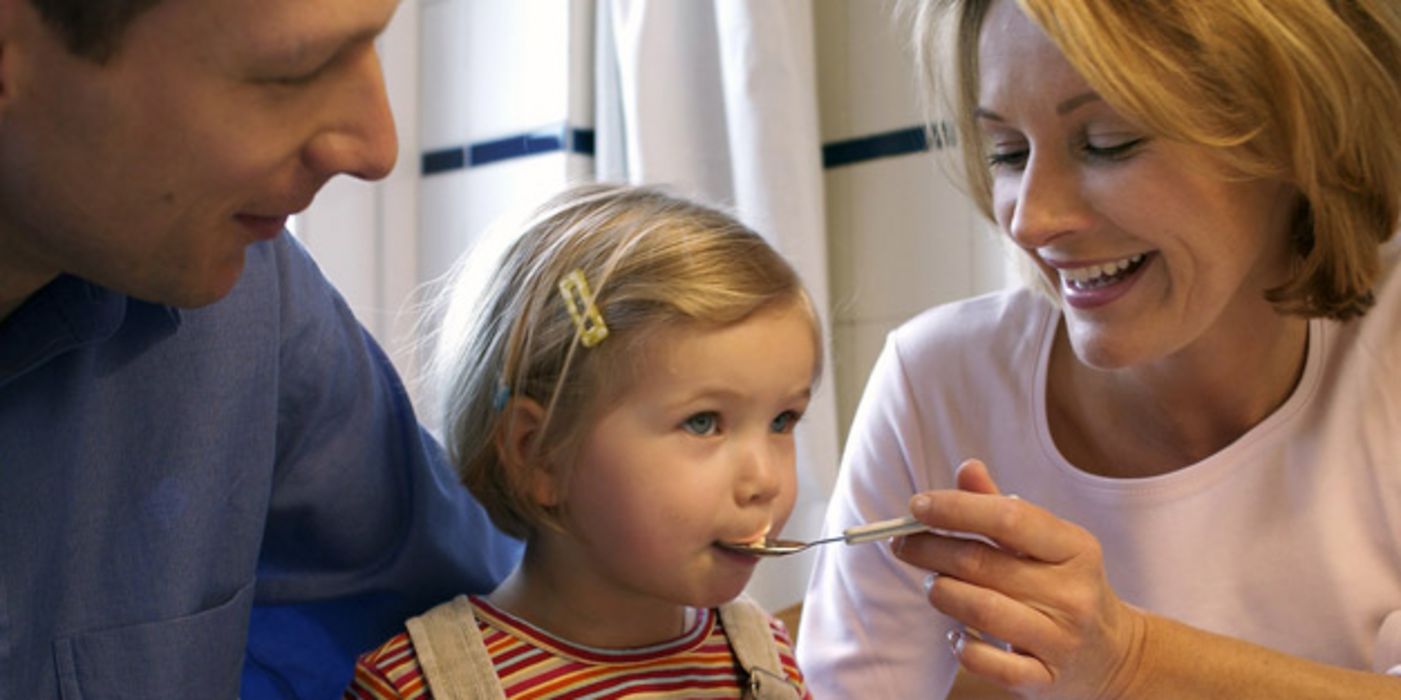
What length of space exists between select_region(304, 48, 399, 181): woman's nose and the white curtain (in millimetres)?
1231

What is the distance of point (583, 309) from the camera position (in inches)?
43.9

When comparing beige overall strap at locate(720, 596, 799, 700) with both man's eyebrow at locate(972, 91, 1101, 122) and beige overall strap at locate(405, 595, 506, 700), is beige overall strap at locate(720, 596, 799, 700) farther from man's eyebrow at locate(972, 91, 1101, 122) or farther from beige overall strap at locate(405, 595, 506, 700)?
man's eyebrow at locate(972, 91, 1101, 122)

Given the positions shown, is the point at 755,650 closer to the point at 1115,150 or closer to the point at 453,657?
the point at 453,657

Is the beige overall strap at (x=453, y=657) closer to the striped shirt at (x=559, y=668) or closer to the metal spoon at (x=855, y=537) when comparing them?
the striped shirt at (x=559, y=668)

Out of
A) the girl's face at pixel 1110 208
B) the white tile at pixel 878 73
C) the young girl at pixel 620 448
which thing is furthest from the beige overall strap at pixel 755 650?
the white tile at pixel 878 73

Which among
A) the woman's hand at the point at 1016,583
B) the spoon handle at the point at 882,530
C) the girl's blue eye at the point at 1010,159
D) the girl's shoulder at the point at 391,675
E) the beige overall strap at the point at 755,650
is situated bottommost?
the beige overall strap at the point at 755,650

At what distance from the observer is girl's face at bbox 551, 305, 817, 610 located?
1.08m

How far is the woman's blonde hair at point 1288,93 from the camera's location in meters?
1.13

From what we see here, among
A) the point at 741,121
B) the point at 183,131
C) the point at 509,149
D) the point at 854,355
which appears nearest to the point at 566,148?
the point at 509,149

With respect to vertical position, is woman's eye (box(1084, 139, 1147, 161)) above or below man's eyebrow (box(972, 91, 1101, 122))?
below

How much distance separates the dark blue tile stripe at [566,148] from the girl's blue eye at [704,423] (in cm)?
119

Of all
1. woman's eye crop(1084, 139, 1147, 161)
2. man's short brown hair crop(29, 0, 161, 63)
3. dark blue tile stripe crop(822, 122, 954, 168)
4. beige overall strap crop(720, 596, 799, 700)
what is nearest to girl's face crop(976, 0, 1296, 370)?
woman's eye crop(1084, 139, 1147, 161)

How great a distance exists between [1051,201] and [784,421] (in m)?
0.29

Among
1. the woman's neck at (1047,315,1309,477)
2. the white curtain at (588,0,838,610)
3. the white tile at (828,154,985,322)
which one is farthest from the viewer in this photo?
the white tile at (828,154,985,322)
